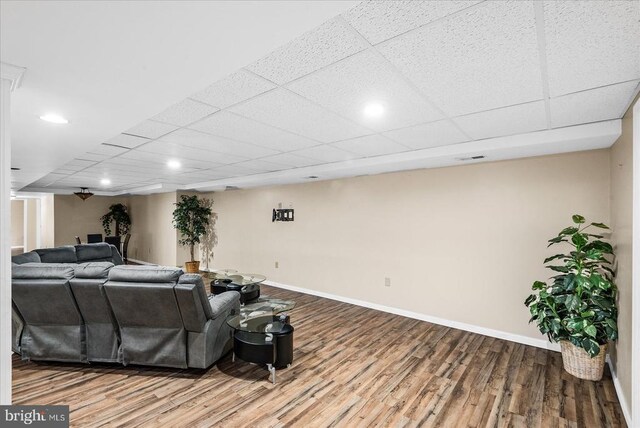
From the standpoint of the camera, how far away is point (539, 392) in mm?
2641

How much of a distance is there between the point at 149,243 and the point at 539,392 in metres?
9.95

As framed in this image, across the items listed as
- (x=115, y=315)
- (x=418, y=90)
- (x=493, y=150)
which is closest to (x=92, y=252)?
(x=115, y=315)

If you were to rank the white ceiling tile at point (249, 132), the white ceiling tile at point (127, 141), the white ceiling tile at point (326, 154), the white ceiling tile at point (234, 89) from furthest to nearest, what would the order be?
the white ceiling tile at point (326, 154) → the white ceiling tile at point (127, 141) → the white ceiling tile at point (249, 132) → the white ceiling tile at point (234, 89)

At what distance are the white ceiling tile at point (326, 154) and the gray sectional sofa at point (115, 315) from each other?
192cm

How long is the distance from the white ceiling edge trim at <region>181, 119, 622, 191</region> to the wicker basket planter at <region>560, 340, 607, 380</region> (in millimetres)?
1920

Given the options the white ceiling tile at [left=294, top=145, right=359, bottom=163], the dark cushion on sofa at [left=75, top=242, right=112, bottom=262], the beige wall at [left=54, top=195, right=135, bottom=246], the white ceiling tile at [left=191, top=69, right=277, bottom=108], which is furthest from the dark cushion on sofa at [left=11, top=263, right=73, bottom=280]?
the beige wall at [left=54, top=195, right=135, bottom=246]

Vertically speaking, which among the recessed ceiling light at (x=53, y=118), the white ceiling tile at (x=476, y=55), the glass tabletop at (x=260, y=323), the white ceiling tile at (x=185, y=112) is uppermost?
the white ceiling tile at (x=476, y=55)

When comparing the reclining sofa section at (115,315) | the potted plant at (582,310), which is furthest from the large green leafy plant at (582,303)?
the reclining sofa section at (115,315)

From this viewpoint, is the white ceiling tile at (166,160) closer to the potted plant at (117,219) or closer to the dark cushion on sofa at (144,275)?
the dark cushion on sofa at (144,275)

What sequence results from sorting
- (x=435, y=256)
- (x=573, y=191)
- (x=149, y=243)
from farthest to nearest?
(x=149, y=243) → (x=435, y=256) → (x=573, y=191)

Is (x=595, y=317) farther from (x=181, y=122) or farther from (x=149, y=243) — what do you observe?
(x=149, y=243)

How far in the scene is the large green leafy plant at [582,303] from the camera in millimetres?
2611

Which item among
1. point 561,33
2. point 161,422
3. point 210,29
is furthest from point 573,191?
point 161,422

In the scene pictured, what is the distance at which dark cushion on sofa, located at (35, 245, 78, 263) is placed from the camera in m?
5.18
